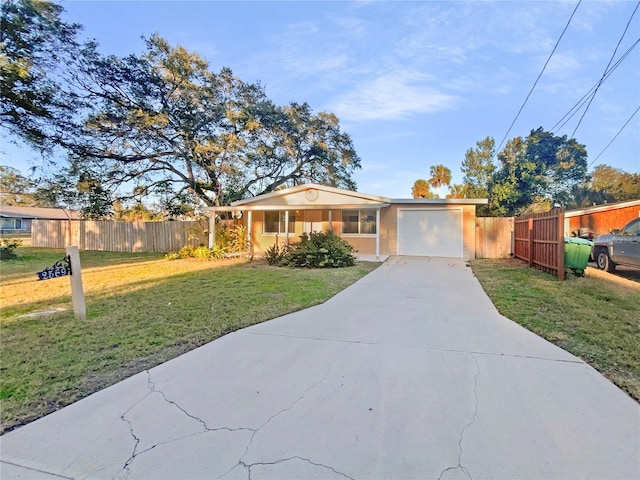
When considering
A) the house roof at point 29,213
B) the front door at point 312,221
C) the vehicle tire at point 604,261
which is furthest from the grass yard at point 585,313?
the house roof at point 29,213

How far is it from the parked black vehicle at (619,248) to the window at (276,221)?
36.0 feet

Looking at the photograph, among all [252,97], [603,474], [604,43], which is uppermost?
[252,97]

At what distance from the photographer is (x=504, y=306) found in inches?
217

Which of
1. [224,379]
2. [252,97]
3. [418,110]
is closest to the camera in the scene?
[224,379]

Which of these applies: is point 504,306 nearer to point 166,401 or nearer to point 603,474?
point 603,474

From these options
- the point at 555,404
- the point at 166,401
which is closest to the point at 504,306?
the point at 555,404

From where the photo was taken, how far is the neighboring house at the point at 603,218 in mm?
16641

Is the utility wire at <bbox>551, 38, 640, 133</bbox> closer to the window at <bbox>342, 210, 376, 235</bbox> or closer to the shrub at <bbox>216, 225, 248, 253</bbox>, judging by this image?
the window at <bbox>342, 210, 376, 235</bbox>

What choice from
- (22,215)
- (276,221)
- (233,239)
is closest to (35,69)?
(233,239)

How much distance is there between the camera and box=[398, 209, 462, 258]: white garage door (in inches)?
543

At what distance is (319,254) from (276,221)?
5.26 metres

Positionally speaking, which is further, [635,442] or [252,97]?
[252,97]

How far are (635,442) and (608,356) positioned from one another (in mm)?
1710

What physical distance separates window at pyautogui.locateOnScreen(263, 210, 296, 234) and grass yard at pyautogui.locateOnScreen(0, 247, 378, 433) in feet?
19.7
